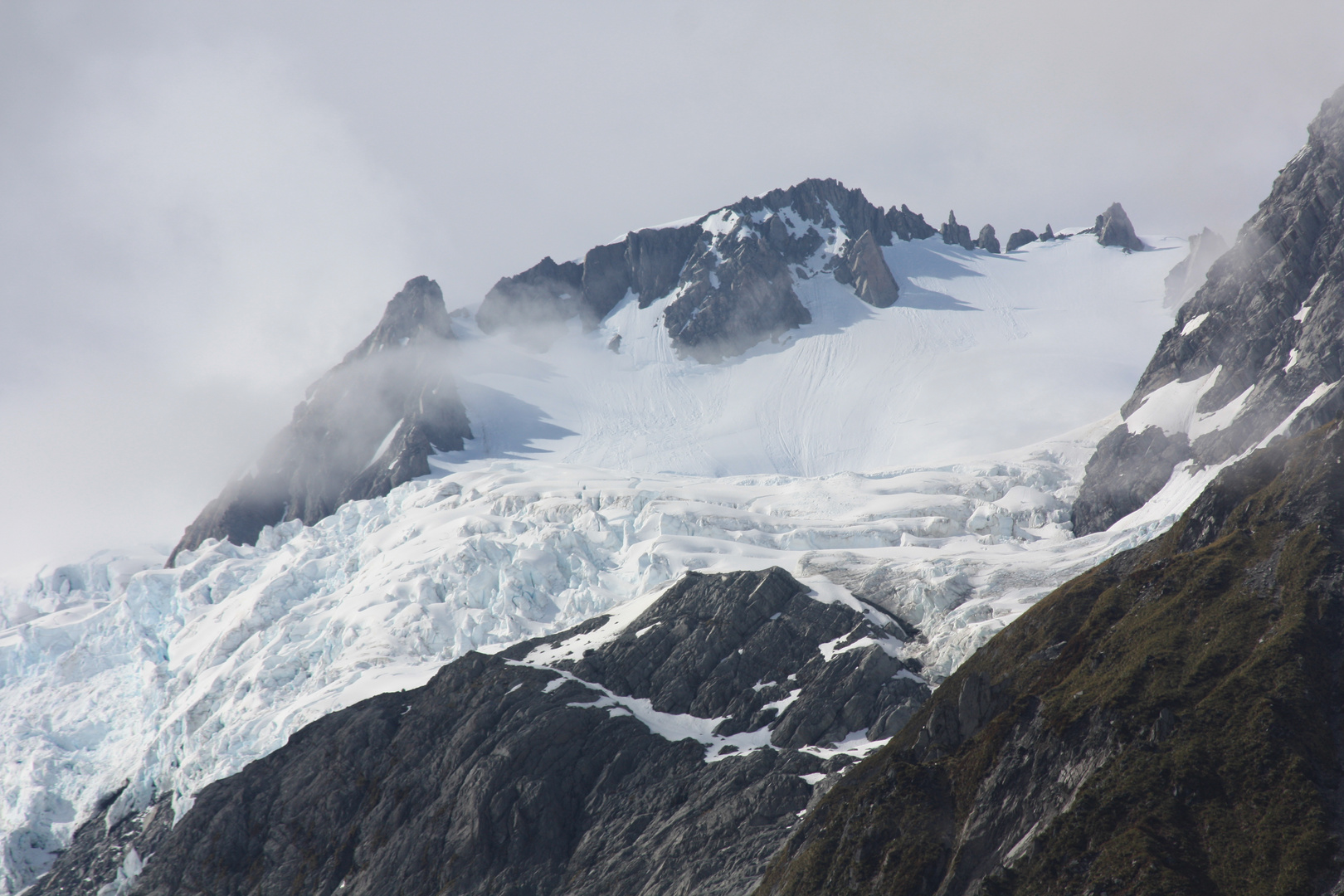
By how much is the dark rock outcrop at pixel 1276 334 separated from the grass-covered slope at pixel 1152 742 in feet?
219

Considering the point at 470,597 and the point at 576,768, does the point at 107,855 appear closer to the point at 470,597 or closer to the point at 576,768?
the point at 470,597

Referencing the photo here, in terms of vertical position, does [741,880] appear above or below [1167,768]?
below

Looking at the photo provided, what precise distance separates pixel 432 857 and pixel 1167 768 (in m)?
77.2

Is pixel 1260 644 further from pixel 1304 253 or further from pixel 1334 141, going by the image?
pixel 1334 141

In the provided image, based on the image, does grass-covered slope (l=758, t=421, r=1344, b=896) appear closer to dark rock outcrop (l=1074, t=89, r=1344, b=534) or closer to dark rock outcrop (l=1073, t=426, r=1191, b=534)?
dark rock outcrop (l=1074, t=89, r=1344, b=534)

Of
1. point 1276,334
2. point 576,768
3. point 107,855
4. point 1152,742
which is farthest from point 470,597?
point 1276,334

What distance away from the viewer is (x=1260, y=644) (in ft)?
242

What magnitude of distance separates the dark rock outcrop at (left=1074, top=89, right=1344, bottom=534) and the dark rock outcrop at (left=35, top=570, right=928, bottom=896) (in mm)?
69187

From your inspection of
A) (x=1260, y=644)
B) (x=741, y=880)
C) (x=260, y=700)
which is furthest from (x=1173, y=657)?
(x=260, y=700)

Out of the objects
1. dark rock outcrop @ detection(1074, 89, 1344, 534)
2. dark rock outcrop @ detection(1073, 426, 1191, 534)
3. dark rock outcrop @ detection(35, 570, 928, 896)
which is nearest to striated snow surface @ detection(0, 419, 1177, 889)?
dark rock outcrop @ detection(1073, 426, 1191, 534)

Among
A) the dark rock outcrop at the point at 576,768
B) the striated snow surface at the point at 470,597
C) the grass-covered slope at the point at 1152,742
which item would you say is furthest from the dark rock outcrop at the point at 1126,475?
the grass-covered slope at the point at 1152,742

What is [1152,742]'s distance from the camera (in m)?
69.9

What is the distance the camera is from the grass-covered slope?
204 feet

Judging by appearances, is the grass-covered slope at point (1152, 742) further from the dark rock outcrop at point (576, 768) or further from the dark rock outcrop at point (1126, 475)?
the dark rock outcrop at point (1126, 475)
